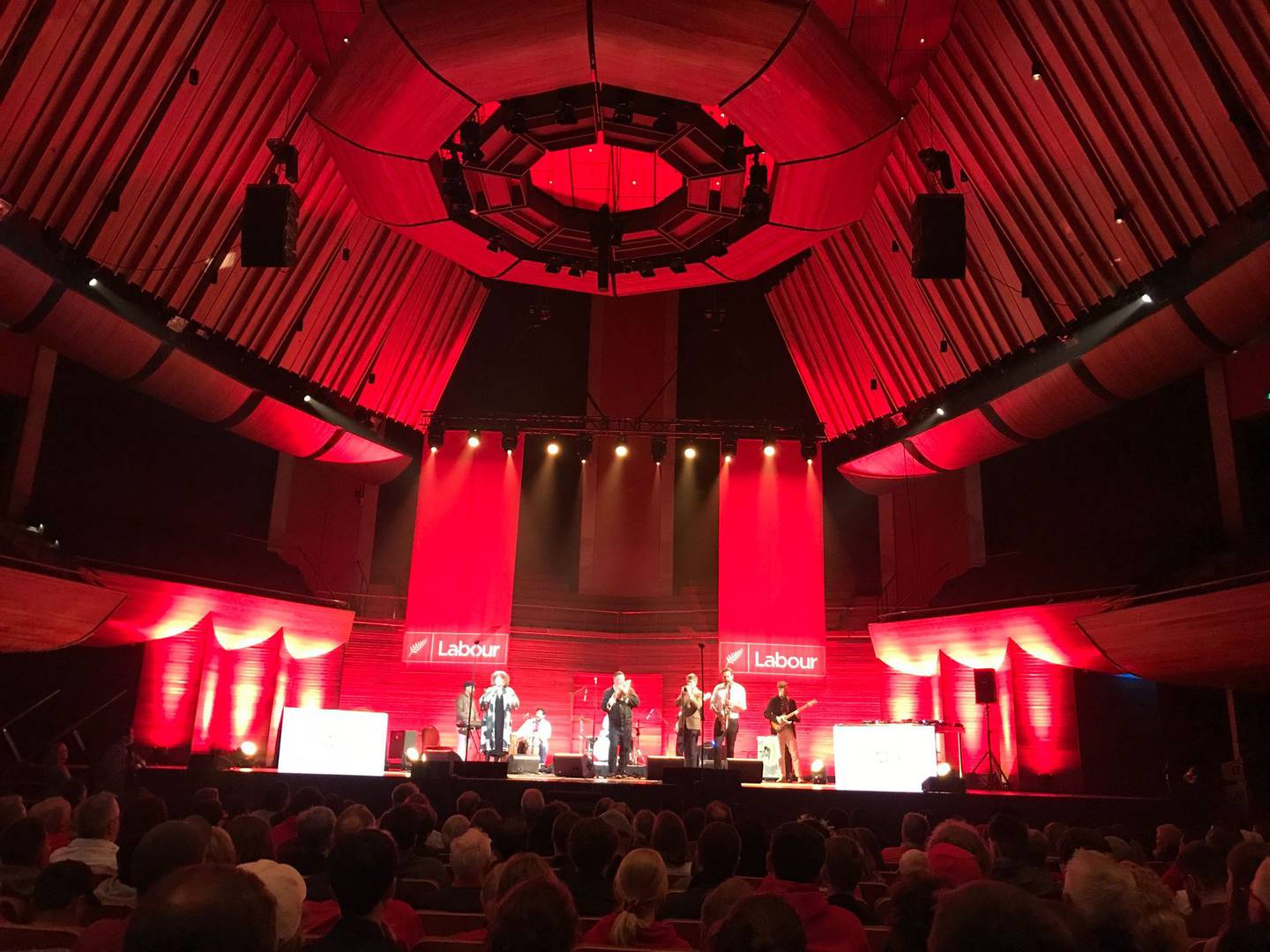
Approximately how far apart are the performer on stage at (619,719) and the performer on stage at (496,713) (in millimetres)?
1244

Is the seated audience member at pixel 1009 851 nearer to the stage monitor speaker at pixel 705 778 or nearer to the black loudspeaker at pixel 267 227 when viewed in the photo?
the stage monitor speaker at pixel 705 778

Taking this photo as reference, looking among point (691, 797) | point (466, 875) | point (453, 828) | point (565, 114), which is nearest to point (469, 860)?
point (466, 875)

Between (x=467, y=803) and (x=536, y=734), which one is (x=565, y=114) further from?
(x=536, y=734)

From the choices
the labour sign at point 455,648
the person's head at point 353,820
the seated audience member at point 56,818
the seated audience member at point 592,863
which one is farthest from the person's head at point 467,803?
the labour sign at point 455,648

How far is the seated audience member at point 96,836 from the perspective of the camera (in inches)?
141

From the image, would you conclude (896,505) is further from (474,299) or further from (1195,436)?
(474,299)

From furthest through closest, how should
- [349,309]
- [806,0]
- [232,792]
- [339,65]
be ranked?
1. [349,309]
2. [232,792]
3. [339,65]
4. [806,0]

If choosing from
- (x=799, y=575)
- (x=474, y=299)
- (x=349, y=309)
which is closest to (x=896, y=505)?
(x=799, y=575)

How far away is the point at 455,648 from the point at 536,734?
5.54 feet

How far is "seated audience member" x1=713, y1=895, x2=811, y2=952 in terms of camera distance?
163 centimetres

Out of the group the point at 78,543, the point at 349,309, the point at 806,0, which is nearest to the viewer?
the point at 806,0

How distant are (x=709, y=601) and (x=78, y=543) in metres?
9.17

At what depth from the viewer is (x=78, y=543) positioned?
460 inches

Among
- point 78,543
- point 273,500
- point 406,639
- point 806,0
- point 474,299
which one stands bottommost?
point 406,639
